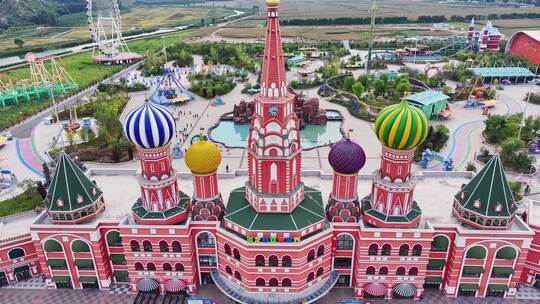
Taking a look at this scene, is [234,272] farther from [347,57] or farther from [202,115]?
[347,57]

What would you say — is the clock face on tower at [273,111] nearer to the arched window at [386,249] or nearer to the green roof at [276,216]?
the green roof at [276,216]

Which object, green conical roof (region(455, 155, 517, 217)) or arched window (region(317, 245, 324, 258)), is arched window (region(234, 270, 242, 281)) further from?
green conical roof (region(455, 155, 517, 217))

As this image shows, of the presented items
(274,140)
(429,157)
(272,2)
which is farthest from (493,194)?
(429,157)

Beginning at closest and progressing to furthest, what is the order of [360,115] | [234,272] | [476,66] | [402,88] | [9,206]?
[234,272] → [9,206] → [360,115] → [402,88] → [476,66]

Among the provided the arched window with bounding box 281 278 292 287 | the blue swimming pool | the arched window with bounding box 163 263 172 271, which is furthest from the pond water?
the arched window with bounding box 281 278 292 287

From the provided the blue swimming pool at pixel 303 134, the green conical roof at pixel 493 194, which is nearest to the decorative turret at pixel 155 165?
the green conical roof at pixel 493 194

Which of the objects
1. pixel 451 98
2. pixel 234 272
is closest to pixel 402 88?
pixel 451 98
